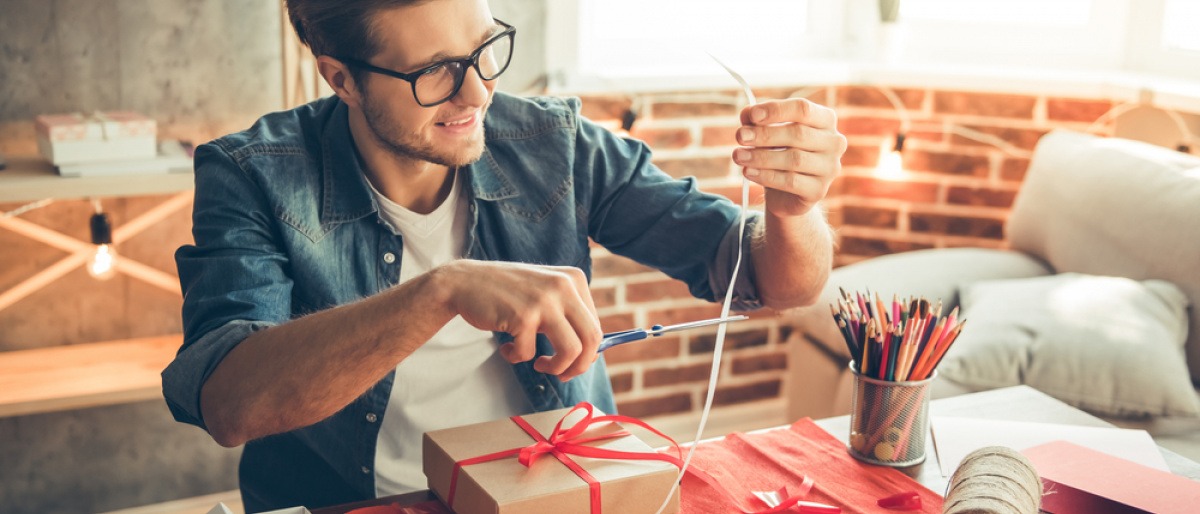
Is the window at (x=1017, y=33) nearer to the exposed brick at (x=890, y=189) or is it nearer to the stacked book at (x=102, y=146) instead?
the exposed brick at (x=890, y=189)

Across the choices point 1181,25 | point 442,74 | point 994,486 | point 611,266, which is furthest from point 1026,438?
point 1181,25

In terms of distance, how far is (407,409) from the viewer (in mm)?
1513

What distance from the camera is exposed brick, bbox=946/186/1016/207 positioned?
296cm

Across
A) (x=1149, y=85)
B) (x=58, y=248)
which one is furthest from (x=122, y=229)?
(x=1149, y=85)

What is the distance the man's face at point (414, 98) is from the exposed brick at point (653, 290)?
1403 millimetres

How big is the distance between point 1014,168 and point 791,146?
1.83 metres

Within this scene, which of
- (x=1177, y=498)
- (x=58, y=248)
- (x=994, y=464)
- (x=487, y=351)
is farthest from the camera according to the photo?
(x=58, y=248)

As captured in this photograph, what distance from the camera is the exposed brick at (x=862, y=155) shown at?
306 centimetres

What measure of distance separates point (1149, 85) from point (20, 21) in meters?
2.55

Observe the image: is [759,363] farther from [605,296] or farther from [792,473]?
[792,473]

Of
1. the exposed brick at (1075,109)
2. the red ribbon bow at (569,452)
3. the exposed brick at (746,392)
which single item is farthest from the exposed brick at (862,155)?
the red ribbon bow at (569,452)

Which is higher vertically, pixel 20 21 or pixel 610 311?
pixel 20 21

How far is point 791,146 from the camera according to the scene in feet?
4.37

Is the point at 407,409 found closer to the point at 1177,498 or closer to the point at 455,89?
the point at 455,89
